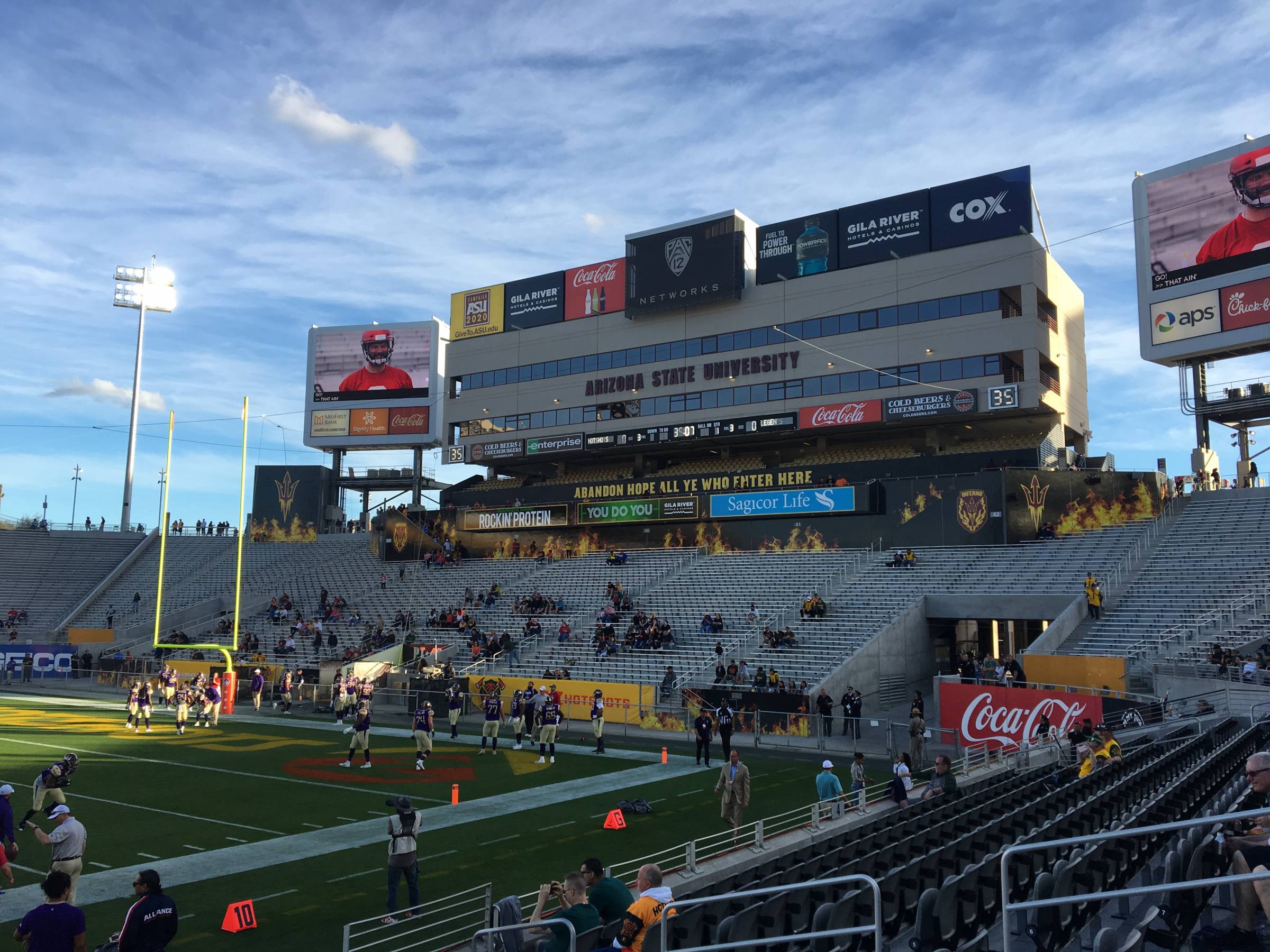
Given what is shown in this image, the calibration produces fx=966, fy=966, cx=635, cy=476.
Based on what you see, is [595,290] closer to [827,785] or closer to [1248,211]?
[1248,211]

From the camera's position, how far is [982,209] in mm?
44688

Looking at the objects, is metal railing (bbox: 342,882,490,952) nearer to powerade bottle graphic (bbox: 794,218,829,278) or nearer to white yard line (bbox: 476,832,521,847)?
white yard line (bbox: 476,832,521,847)

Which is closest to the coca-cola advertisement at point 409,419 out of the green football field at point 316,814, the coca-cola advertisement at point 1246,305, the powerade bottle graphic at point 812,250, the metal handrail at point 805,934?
the powerade bottle graphic at point 812,250

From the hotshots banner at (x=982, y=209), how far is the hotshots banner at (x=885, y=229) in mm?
554

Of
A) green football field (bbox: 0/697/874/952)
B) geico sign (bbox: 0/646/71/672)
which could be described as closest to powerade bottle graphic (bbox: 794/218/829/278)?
green football field (bbox: 0/697/874/952)

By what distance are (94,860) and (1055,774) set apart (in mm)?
14956

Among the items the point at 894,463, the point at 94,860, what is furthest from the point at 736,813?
the point at 894,463

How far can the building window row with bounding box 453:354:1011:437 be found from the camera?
4384cm

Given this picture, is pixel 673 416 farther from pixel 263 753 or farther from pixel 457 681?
pixel 263 753

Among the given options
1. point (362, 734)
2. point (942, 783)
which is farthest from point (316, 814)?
point (942, 783)

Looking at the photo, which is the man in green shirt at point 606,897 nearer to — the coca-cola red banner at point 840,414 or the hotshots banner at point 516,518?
the coca-cola red banner at point 840,414

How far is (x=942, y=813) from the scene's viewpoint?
12.9 metres

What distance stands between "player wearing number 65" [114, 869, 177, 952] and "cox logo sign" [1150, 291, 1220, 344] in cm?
4179

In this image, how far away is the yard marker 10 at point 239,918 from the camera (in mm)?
11203
